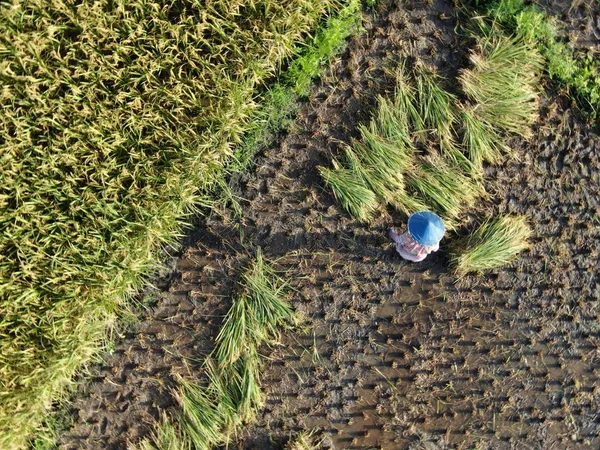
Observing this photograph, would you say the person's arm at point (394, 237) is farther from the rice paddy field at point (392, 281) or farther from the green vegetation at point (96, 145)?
the green vegetation at point (96, 145)

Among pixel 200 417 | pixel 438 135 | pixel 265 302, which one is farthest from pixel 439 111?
pixel 200 417

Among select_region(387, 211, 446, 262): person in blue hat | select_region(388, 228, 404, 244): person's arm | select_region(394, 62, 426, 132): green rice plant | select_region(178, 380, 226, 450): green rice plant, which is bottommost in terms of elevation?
select_region(178, 380, 226, 450): green rice plant

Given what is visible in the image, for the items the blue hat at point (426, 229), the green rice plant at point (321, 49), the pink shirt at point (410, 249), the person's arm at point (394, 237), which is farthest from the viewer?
the green rice plant at point (321, 49)

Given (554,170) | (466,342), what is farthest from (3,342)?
(554,170)

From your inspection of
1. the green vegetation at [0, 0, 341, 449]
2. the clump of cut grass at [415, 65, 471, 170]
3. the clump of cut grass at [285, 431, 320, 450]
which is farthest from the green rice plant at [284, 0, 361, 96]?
the clump of cut grass at [285, 431, 320, 450]

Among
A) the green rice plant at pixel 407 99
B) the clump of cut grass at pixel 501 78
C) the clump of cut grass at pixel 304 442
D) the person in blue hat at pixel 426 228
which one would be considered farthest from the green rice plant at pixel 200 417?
the clump of cut grass at pixel 501 78

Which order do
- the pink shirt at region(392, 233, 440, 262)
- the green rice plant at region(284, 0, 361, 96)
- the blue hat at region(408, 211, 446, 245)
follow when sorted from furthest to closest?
the green rice plant at region(284, 0, 361, 96) < the pink shirt at region(392, 233, 440, 262) < the blue hat at region(408, 211, 446, 245)

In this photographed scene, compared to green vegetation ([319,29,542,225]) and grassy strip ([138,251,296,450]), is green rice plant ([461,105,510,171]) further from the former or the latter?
grassy strip ([138,251,296,450])
